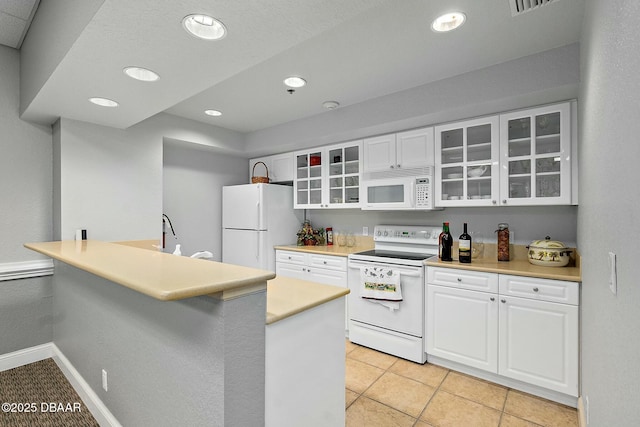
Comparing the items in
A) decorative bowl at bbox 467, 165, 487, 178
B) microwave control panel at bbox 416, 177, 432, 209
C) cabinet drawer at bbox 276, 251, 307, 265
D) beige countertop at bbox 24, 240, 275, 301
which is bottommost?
cabinet drawer at bbox 276, 251, 307, 265

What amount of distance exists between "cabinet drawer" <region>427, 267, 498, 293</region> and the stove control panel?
0.64 metres

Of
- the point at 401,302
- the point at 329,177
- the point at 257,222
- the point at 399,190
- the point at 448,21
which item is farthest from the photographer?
the point at 257,222

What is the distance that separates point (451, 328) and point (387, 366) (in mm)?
641

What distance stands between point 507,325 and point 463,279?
17.0 inches

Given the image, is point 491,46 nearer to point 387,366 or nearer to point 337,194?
point 337,194

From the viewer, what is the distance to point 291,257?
385 centimetres

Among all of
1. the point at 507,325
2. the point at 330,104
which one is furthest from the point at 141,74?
the point at 507,325

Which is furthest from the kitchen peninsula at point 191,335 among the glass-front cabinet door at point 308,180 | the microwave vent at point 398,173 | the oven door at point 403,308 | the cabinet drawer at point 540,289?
the glass-front cabinet door at point 308,180

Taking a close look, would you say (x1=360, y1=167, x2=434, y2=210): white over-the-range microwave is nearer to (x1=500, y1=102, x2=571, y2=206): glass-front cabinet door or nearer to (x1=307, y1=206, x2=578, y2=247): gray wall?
(x1=307, y1=206, x2=578, y2=247): gray wall

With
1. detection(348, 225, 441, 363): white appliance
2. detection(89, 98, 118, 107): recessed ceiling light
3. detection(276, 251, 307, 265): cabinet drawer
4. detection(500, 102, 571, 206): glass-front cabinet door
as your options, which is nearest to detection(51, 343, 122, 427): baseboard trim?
detection(89, 98, 118, 107): recessed ceiling light

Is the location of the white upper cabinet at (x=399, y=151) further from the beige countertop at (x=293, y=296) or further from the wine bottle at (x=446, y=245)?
the beige countertop at (x=293, y=296)

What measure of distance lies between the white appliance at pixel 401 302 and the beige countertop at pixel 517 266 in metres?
0.22

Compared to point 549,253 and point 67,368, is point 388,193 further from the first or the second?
point 67,368

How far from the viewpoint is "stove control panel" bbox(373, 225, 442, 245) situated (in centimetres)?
329
